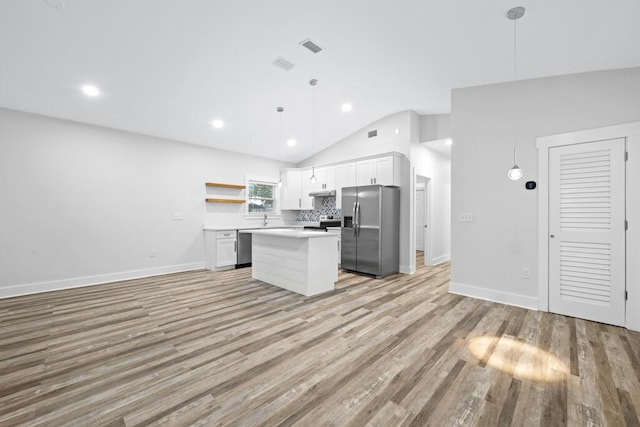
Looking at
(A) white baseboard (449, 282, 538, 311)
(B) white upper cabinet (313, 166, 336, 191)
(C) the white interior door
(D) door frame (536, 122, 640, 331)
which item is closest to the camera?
(D) door frame (536, 122, 640, 331)

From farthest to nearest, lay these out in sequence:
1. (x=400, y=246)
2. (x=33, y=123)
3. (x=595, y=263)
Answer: (x=400, y=246) → (x=33, y=123) → (x=595, y=263)

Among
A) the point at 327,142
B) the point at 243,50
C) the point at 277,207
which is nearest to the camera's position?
the point at 243,50

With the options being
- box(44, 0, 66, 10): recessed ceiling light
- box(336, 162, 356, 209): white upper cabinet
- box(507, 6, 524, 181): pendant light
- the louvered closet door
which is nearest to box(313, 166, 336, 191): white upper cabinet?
box(336, 162, 356, 209): white upper cabinet

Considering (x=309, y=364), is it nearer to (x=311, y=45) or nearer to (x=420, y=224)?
(x=311, y=45)

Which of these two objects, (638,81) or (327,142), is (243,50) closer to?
(327,142)

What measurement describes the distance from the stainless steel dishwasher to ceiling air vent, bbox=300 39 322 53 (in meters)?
3.83

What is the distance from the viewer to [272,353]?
232cm

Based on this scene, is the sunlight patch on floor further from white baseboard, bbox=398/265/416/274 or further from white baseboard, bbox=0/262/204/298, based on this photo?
white baseboard, bbox=0/262/204/298

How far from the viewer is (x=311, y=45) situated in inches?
131

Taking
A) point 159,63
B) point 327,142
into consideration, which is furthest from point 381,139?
point 159,63

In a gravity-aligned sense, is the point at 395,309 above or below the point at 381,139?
below

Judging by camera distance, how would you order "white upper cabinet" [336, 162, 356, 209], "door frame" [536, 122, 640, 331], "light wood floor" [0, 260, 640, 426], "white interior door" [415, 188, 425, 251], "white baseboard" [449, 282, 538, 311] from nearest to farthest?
"light wood floor" [0, 260, 640, 426]
"door frame" [536, 122, 640, 331]
"white baseboard" [449, 282, 538, 311]
"white upper cabinet" [336, 162, 356, 209]
"white interior door" [415, 188, 425, 251]

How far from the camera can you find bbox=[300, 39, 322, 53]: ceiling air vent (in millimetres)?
3266

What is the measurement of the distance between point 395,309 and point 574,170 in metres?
2.70
